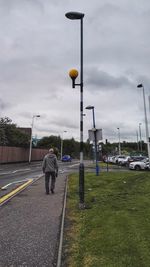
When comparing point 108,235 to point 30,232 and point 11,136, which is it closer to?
point 30,232

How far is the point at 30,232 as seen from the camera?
4980mm

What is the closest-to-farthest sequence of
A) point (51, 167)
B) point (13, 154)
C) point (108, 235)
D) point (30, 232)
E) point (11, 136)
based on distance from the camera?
point (108, 235) → point (30, 232) → point (51, 167) → point (13, 154) → point (11, 136)

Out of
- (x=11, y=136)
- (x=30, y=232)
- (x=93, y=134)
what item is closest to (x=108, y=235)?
(x=30, y=232)

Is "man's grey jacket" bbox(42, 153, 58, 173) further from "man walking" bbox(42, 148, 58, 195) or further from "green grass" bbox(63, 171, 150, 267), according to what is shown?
"green grass" bbox(63, 171, 150, 267)

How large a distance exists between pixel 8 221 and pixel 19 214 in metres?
0.68

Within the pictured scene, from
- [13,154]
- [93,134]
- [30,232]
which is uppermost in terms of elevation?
[93,134]

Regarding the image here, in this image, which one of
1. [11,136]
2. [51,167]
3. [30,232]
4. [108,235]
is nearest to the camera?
[108,235]

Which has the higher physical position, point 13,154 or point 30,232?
point 13,154

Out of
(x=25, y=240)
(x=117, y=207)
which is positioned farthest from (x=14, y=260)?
(x=117, y=207)

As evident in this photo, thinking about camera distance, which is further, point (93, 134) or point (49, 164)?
point (93, 134)

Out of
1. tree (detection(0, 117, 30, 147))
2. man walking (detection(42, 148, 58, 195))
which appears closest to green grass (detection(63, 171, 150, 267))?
man walking (detection(42, 148, 58, 195))

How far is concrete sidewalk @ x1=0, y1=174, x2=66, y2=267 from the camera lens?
375 cm

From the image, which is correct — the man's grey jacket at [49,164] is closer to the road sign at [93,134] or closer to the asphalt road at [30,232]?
the asphalt road at [30,232]

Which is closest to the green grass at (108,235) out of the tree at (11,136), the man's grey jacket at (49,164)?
the man's grey jacket at (49,164)
